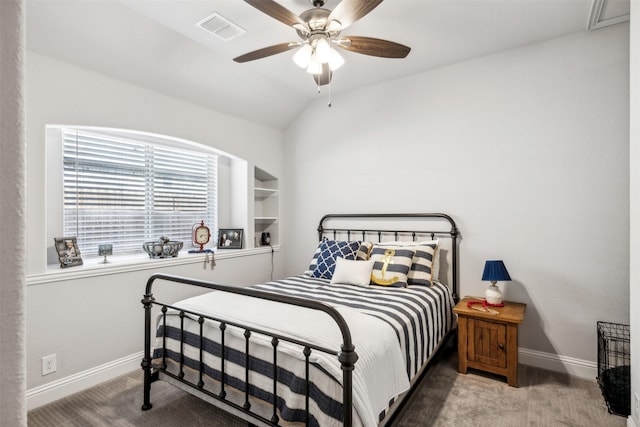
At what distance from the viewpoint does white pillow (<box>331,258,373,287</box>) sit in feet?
9.60

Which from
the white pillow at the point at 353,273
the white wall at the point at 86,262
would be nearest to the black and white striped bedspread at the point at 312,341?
the white pillow at the point at 353,273

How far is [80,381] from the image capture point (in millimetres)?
2488

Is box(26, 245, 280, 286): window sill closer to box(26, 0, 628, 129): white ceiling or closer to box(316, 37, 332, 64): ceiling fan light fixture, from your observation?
box(26, 0, 628, 129): white ceiling

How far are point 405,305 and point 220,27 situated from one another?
2.48 metres

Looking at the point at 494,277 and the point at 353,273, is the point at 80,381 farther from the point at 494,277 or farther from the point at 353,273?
the point at 494,277

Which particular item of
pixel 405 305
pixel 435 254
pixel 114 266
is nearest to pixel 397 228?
pixel 435 254

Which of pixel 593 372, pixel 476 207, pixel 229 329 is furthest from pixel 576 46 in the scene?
pixel 229 329

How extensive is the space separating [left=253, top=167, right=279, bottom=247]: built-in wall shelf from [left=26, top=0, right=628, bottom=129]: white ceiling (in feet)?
4.09

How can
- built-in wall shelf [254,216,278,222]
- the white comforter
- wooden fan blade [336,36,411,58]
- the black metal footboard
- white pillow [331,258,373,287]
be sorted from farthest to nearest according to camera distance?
built-in wall shelf [254,216,278,222] → white pillow [331,258,373,287] → wooden fan blade [336,36,411,58] → the white comforter → the black metal footboard

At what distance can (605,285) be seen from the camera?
2.59 m

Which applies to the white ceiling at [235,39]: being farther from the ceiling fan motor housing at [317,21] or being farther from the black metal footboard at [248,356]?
the black metal footboard at [248,356]

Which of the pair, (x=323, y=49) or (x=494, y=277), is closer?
(x=323, y=49)

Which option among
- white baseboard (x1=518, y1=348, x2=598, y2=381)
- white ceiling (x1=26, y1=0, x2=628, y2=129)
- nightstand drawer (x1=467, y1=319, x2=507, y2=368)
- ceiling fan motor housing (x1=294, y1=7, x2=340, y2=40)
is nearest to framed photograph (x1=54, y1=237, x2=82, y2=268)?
white ceiling (x1=26, y1=0, x2=628, y2=129)

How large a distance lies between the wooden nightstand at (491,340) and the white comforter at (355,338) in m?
1.05
